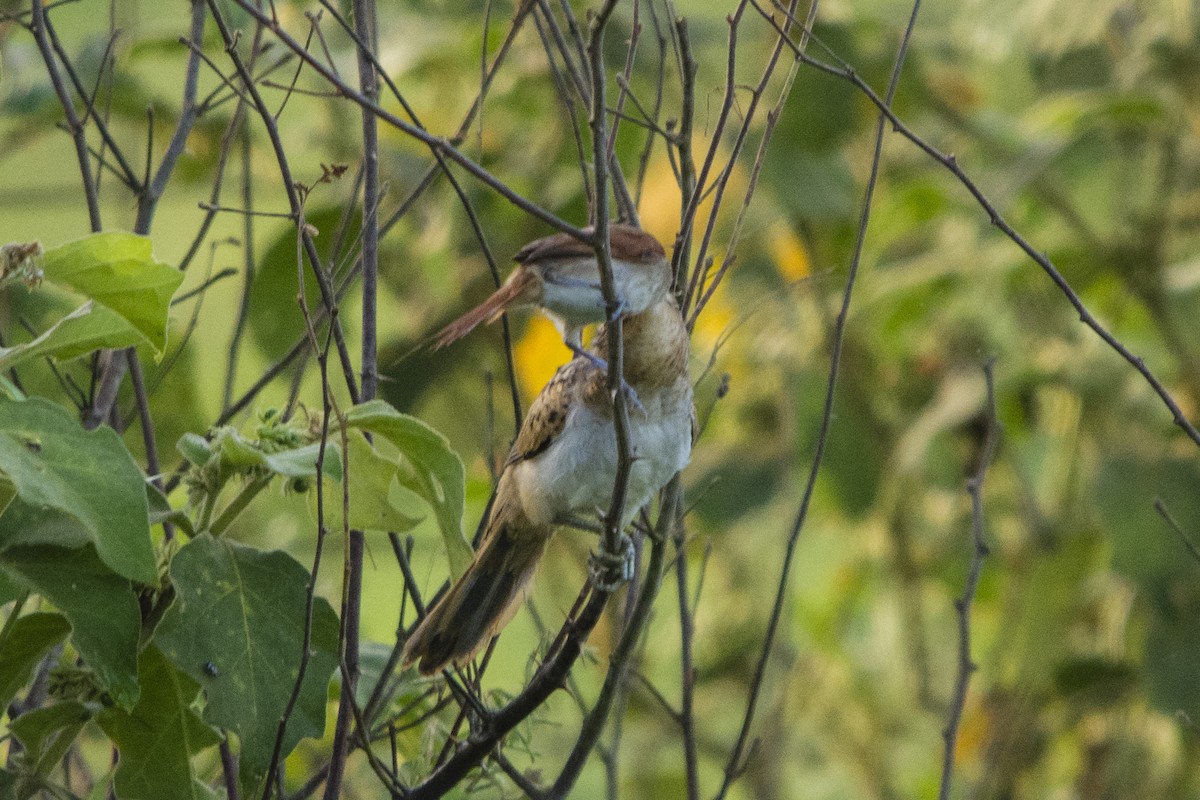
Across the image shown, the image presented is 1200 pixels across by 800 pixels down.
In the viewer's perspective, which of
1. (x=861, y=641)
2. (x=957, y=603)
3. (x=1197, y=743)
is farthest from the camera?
(x=861, y=641)

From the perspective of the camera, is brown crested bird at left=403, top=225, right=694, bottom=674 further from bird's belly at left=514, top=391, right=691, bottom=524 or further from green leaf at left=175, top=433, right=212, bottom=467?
green leaf at left=175, top=433, right=212, bottom=467

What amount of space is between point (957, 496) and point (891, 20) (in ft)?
3.45

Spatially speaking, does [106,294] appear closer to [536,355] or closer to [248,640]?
[248,640]

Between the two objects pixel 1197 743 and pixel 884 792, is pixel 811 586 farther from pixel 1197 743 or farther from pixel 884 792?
pixel 1197 743

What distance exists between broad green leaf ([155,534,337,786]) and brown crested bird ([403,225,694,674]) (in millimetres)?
178

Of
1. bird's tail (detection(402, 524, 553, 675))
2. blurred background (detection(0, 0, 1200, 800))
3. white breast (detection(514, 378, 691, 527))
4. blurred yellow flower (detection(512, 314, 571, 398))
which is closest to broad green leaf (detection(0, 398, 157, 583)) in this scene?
bird's tail (detection(402, 524, 553, 675))

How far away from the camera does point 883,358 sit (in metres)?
3.08

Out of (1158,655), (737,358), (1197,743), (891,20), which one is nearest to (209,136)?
(737,358)

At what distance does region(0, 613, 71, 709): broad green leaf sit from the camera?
103 cm

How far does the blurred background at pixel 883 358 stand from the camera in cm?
239

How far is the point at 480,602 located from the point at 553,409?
0.24 metres

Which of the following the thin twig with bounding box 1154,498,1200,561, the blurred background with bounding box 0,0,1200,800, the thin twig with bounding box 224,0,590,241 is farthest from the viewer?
the blurred background with bounding box 0,0,1200,800

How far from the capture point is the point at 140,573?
3.01 ft

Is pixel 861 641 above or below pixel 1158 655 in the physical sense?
above
